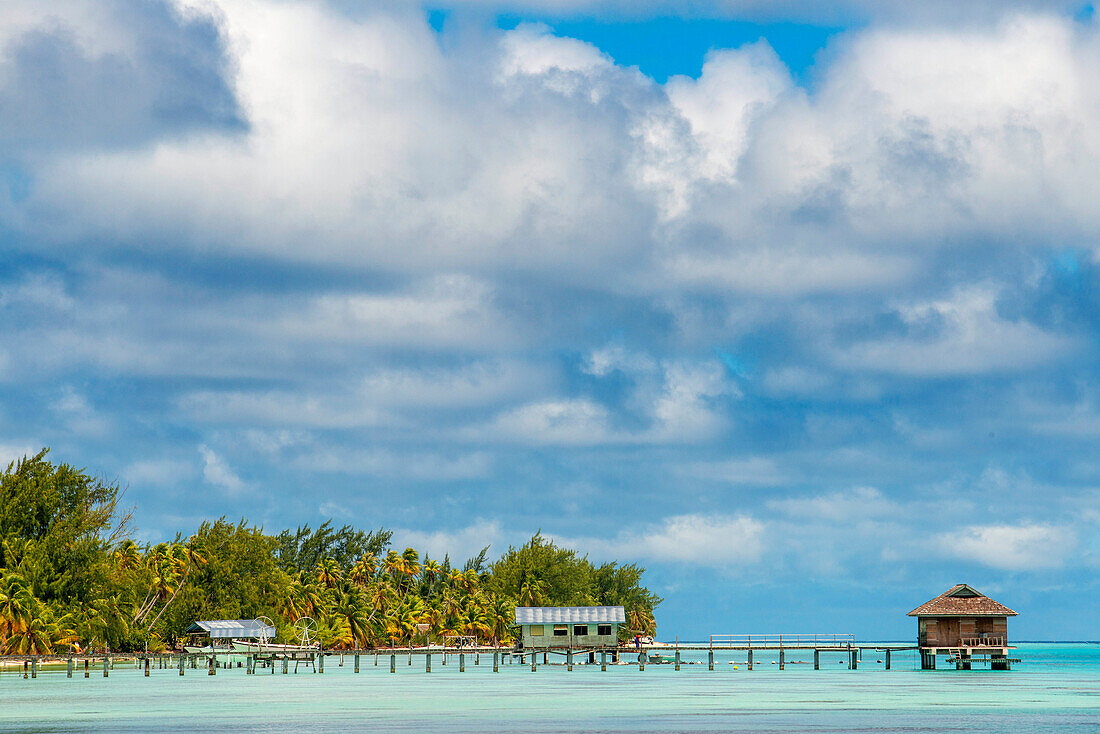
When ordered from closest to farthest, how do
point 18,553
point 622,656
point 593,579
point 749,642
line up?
point 18,553
point 749,642
point 622,656
point 593,579

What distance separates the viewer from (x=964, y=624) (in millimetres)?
91938

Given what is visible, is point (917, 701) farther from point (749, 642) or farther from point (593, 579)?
point (593, 579)

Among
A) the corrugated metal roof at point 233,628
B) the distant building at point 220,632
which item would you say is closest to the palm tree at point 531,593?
the distant building at point 220,632

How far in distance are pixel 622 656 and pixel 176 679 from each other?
61674 millimetres

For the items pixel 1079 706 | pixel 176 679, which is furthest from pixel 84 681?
pixel 1079 706

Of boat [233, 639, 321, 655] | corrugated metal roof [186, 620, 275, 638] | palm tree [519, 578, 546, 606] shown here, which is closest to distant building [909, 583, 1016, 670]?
boat [233, 639, 321, 655]

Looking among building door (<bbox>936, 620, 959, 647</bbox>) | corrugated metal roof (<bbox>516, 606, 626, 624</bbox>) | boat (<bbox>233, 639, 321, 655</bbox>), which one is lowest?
boat (<bbox>233, 639, 321, 655</bbox>)

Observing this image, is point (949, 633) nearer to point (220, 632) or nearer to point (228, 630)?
point (228, 630)

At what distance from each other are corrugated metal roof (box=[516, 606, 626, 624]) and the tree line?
85.0 feet

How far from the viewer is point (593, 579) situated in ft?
538

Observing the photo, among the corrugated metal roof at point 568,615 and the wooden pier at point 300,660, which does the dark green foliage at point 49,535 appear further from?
the corrugated metal roof at point 568,615

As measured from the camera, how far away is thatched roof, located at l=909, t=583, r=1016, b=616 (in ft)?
298

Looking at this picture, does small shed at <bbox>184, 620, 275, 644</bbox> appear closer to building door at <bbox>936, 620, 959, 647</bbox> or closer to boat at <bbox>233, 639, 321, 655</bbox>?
boat at <bbox>233, 639, 321, 655</bbox>

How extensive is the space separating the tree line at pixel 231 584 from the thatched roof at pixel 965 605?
199 feet
